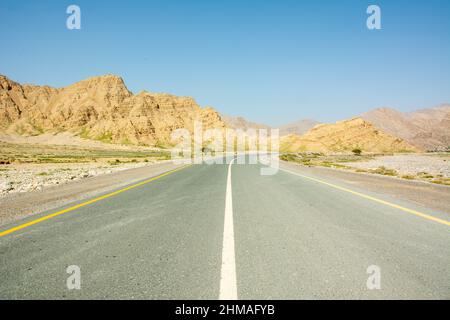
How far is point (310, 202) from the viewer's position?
336 inches

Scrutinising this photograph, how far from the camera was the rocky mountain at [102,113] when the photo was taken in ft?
516

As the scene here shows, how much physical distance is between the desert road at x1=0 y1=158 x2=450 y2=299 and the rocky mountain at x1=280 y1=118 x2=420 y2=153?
126 meters

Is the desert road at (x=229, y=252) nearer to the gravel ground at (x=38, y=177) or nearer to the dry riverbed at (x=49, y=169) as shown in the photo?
the gravel ground at (x=38, y=177)

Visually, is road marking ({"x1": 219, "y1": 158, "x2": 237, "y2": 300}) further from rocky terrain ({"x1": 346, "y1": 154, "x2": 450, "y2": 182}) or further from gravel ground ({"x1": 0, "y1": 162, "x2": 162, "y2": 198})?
rocky terrain ({"x1": 346, "y1": 154, "x2": 450, "y2": 182})

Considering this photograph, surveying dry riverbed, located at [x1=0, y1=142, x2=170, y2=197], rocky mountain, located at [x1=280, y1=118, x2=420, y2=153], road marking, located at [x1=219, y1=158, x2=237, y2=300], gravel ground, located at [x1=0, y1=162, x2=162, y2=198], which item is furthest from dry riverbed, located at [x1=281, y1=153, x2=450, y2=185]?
rocky mountain, located at [x1=280, y1=118, x2=420, y2=153]

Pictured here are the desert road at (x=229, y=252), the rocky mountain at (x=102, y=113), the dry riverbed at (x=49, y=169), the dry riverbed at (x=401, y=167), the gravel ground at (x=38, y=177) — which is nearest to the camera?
the desert road at (x=229, y=252)

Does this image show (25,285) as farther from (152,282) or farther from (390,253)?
(390,253)

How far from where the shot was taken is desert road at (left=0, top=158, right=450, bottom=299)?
127 inches

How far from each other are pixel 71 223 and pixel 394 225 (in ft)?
20.6

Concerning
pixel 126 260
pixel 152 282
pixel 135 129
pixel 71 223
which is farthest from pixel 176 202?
pixel 135 129

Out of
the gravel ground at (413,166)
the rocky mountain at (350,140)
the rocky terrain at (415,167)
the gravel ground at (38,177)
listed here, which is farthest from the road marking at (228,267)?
the rocky mountain at (350,140)

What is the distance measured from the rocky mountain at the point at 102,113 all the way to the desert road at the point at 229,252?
147010 millimetres

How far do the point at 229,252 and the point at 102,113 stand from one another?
7417 inches

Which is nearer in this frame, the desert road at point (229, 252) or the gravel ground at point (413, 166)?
the desert road at point (229, 252)
